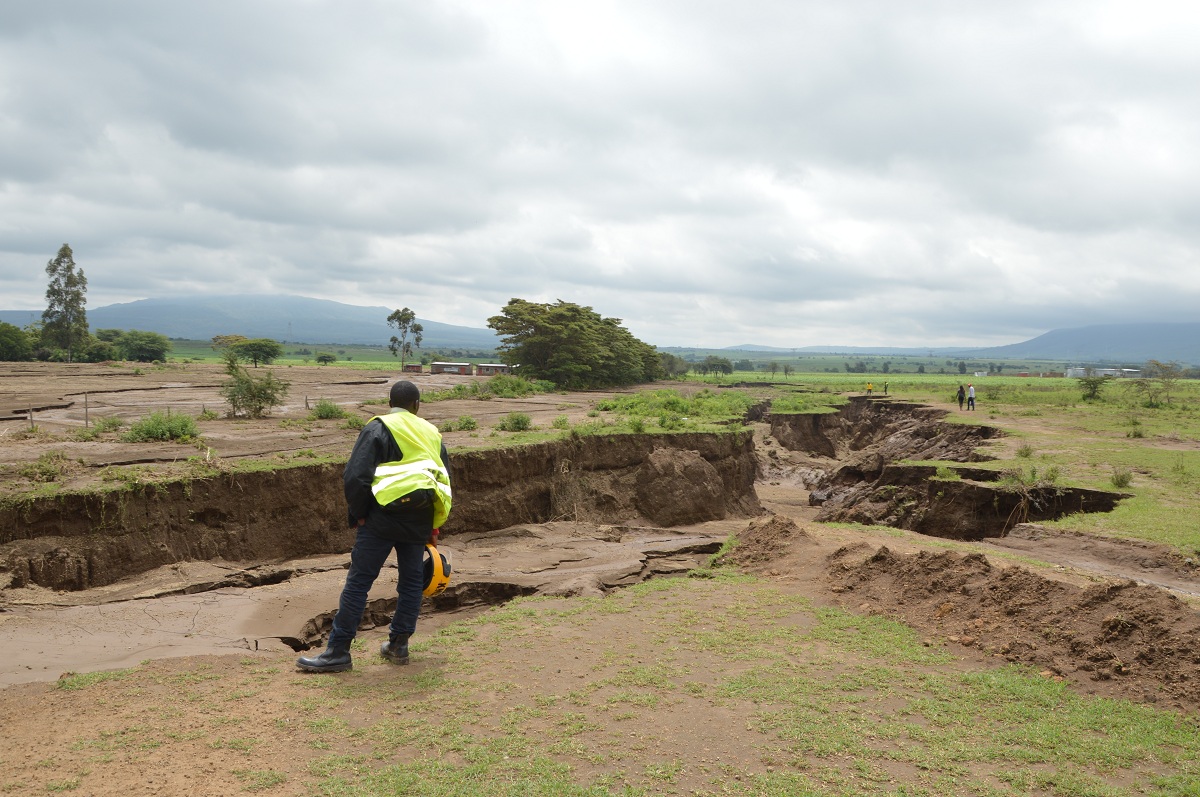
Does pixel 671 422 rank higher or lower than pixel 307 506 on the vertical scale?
higher

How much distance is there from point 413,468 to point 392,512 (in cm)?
37

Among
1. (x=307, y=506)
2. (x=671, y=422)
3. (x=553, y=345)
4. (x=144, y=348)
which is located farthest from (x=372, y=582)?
(x=144, y=348)

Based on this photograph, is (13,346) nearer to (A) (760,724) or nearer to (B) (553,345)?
(B) (553,345)

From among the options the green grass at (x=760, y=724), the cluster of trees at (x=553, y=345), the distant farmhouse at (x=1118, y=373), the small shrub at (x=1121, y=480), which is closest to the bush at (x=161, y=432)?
the green grass at (x=760, y=724)

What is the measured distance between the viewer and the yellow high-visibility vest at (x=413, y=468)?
5730 millimetres

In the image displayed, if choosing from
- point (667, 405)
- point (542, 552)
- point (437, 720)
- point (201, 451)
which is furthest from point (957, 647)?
point (667, 405)

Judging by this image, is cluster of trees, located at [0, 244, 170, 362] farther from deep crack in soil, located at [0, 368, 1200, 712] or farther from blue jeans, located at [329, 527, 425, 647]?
blue jeans, located at [329, 527, 425, 647]

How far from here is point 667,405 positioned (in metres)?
25.6

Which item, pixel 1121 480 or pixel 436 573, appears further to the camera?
pixel 1121 480

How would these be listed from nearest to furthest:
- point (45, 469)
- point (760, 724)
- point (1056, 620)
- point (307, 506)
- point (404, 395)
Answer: point (760, 724) < point (404, 395) < point (1056, 620) < point (45, 469) < point (307, 506)

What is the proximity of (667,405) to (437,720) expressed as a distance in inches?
826

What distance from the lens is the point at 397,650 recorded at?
6.04m

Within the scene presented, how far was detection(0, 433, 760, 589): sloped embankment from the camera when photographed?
957cm

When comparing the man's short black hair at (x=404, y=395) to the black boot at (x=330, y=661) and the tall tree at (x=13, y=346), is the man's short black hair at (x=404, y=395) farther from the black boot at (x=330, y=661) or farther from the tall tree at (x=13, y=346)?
the tall tree at (x=13, y=346)
